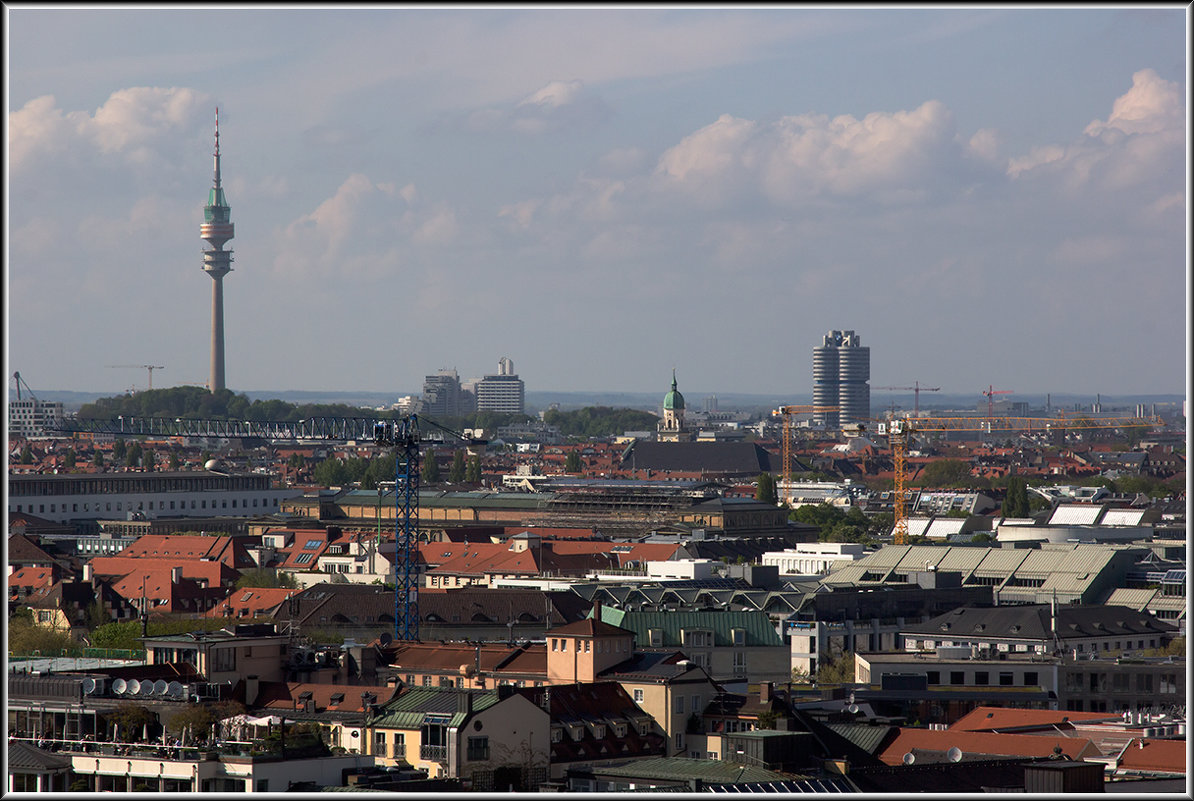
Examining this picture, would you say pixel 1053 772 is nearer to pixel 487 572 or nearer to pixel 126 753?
pixel 126 753

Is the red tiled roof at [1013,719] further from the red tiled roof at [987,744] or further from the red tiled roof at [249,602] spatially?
the red tiled roof at [249,602]

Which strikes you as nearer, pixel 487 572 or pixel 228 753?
pixel 228 753

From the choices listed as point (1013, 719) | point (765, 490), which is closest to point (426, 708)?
point (1013, 719)

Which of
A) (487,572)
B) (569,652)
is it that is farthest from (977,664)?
(487,572)

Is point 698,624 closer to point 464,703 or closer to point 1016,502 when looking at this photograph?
point 464,703

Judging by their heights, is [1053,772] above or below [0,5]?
below

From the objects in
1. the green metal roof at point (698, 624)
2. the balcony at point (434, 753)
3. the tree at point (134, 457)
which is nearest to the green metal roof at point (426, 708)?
the balcony at point (434, 753)

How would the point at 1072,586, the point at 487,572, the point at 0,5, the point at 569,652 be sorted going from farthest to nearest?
the point at 487,572, the point at 1072,586, the point at 569,652, the point at 0,5
